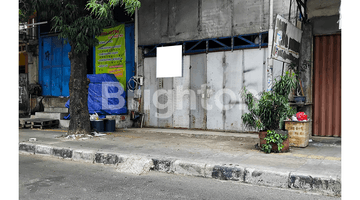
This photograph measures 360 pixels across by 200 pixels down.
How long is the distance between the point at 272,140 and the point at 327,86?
12.1ft

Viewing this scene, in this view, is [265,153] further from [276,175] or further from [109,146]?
[109,146]

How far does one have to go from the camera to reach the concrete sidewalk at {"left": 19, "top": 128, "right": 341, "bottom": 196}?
15.3 ft

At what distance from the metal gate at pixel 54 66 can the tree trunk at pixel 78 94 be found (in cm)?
582

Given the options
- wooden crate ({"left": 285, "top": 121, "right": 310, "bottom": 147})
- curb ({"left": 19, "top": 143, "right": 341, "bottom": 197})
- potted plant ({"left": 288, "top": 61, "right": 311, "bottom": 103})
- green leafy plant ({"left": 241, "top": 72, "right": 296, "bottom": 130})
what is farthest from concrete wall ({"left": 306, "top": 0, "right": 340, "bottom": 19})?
curb ({"left": 19, "top": 143, "right": 341, "bottom": 197})

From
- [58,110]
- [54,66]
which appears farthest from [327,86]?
[54,66]

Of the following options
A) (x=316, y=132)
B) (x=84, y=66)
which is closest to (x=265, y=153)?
(x=316, y=132)

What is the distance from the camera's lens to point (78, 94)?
8812mm

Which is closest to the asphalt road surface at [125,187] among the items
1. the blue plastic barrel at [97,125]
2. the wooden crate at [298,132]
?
the wooden crate at [298,132]

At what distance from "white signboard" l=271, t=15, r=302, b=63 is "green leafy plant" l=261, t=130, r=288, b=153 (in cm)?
177

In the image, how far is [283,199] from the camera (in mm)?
3988

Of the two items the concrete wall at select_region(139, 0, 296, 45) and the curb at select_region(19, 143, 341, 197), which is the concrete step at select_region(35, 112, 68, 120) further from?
the curb at select_region(19, 143, 341, 197)

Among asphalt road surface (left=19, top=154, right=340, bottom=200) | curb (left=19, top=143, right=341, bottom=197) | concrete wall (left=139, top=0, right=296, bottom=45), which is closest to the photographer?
asphalt road surface (left=19, top=154, right=340, bottom=200)

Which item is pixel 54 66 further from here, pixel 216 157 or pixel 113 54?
pixel 216 157

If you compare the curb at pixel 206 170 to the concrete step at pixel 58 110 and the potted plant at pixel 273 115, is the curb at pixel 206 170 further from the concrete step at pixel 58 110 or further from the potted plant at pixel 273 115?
the concrete step at pixel 58 110
